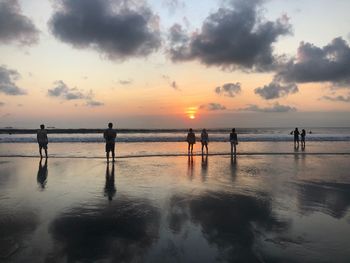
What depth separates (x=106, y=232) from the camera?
6.28m

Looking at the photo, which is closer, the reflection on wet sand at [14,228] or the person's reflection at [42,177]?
the reflection on wet sand at [14,228]

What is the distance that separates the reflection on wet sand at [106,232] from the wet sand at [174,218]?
0.02m

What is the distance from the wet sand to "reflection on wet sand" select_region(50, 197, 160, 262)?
2cm

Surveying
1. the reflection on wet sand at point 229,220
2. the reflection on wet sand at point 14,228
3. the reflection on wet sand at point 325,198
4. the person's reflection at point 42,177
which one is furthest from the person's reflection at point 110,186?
the reflection on wet sand at point 325,198

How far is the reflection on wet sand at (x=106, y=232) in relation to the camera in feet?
17.1

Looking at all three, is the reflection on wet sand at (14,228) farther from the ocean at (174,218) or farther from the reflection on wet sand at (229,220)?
the reflection on wet sand at (229,220)

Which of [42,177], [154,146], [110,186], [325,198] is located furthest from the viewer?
[154,146]

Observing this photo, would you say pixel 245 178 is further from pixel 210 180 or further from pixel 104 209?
pixel 104 209

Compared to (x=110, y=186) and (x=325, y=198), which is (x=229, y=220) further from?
(x=110, y=186)

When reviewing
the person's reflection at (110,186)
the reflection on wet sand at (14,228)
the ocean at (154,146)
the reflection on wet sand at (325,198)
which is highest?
the ocean at (154,146)

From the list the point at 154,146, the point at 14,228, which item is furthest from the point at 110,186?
the point at 154,146

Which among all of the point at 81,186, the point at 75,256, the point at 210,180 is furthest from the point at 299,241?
the point at 81,186

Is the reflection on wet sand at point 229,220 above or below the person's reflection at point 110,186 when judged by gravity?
below

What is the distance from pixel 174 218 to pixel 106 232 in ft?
5.42
